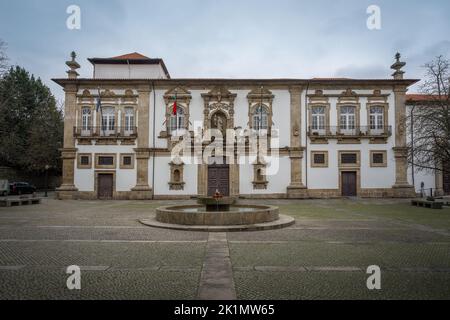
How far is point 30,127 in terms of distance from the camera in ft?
136

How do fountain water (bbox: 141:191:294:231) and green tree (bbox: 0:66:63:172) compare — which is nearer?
fountain water (bbox: 141:191:294:231)

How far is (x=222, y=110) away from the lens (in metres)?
26.7

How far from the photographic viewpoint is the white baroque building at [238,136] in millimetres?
26281

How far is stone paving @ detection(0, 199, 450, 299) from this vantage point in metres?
4.93

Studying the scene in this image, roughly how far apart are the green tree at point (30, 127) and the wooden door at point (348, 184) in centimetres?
3324

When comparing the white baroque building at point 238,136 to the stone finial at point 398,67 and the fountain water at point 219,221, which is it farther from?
the fountain water at point 219,221

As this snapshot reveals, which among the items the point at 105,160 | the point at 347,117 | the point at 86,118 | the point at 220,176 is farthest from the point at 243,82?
the point at 86,118

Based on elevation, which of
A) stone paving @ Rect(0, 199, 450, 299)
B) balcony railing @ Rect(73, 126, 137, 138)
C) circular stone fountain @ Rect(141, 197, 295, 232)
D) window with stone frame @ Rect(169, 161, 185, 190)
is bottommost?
stone paving @ Rect(0, 199, 450, 299)

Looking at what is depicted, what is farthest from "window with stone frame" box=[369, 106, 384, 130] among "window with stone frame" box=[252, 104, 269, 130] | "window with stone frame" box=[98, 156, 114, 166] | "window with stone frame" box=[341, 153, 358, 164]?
"window with stone frame" box=[98, 156, 114, 166]

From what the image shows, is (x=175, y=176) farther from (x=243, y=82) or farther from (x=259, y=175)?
(x=243, y=82)

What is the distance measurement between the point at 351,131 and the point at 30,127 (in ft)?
131

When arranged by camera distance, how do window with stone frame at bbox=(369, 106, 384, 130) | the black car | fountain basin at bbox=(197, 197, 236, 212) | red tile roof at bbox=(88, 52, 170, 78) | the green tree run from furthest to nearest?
the green tree < the black car < red tile roof at bbox=(88, 52, 170, 78) < window with stone frame at bbox=(369, 106, 384, 130) < fountain basin at bbox=(197, 197, 236, 212)

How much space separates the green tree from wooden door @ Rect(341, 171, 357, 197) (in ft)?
109

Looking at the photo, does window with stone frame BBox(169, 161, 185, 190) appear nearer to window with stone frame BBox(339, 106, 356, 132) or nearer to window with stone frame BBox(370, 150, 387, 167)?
window with stone frame BBox(339, 106, 356, 132)
